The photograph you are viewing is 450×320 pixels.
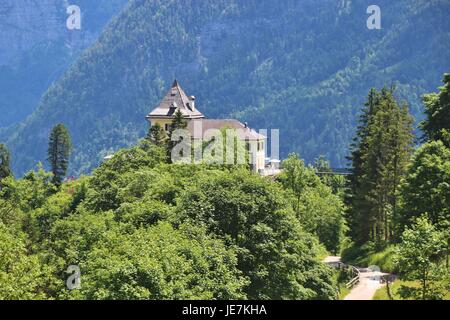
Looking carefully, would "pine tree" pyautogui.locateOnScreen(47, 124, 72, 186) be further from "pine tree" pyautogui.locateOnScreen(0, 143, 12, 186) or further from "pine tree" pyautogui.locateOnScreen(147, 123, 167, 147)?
"pine tree" pyautogui.locateOnScreen(147, 123, 167, 147)

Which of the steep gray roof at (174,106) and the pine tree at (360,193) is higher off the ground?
the steep gray roof at (174,106)

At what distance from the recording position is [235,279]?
42.5m

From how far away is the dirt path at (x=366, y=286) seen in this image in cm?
5888

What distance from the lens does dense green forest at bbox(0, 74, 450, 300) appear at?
40.8 m

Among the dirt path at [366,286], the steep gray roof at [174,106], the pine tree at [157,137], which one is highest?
the steep gray roof at [174,106]

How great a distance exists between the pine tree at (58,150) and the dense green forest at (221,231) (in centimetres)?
3908

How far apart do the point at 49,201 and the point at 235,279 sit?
55.0 m

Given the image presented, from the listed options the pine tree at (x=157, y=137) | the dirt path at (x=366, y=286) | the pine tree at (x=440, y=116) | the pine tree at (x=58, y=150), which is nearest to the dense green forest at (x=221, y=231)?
the pine tree at (x=440, y=116)

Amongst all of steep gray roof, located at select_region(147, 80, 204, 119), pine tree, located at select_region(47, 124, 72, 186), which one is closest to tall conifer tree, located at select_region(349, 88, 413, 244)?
steep gray roof, located at select_region(147, 80, 204, 119)

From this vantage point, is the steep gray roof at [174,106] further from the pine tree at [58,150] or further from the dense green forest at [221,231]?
the dense green forest at [221,231]

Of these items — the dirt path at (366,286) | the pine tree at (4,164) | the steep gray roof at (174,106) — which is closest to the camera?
the dirt path at (366,286)

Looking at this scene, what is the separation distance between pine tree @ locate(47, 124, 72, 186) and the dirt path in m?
65.4
